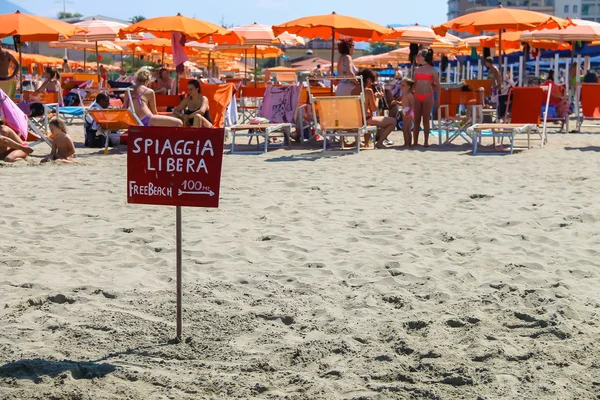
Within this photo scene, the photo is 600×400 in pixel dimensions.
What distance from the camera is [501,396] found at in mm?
3150

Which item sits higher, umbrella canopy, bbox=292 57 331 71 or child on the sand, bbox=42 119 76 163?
umbrella canopy, bbox=292 57 331 71

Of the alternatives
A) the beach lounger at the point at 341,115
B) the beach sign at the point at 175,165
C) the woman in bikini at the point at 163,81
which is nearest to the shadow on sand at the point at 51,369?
the beach sign at the point at 175,165

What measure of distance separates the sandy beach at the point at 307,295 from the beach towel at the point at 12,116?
2.65 metres

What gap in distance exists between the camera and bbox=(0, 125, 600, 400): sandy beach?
3.33 meters

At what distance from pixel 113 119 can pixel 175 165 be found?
7.79 m

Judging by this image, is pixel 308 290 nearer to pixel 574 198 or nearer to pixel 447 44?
pixel 574 198

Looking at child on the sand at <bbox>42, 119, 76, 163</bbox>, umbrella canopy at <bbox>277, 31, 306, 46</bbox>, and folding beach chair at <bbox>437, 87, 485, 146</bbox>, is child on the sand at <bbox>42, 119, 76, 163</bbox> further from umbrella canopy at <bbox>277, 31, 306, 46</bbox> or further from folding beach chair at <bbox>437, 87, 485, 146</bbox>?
umbrella canopy at <bbox>277, 31, 306, 46</bbox>

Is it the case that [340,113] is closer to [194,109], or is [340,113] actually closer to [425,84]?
[425,84]

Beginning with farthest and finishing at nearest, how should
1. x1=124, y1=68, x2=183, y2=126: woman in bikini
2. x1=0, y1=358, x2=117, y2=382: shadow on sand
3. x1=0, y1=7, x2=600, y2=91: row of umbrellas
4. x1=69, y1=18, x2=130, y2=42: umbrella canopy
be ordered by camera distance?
x1=69, y1=18, x2=130, y2=42: umbrella canopy
x1=0, y1=7, x2=600, y2=91: row of umbrellas
x1=124, y1=68, x2=183, y2=126: woman in bikini
x1=0, y1=358, x2=117, y2=382: shadow on sand

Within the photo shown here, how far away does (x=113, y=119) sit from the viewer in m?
11.1

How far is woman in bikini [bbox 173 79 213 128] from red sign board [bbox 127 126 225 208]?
793cm

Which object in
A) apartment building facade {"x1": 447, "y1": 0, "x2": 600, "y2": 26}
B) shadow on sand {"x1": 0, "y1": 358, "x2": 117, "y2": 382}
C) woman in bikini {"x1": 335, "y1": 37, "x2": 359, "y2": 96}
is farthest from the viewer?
apartment building facade {"x1": 447, "y1": 0, "x2": 600, "y2": 26}

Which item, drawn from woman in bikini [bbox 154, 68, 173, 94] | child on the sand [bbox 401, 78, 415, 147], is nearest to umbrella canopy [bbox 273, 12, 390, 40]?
child on the sand [bbox 401, 78, 415, 147]

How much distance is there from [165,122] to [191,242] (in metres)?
5.50
